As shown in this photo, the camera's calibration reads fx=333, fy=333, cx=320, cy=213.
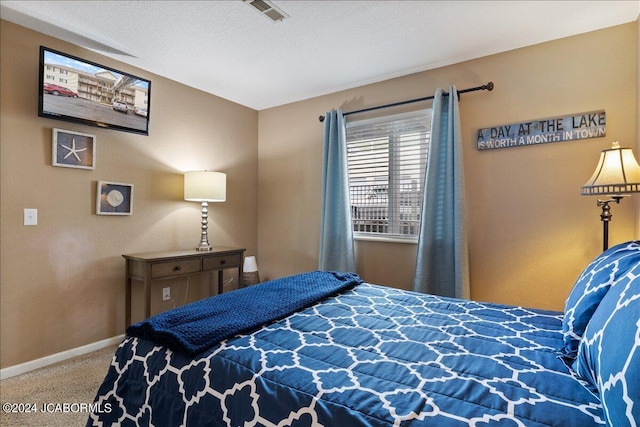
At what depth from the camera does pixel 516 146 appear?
2.64m

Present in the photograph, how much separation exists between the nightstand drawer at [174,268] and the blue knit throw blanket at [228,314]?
1233mm

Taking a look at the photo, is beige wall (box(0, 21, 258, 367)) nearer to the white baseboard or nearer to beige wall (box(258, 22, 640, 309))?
the white baseboard

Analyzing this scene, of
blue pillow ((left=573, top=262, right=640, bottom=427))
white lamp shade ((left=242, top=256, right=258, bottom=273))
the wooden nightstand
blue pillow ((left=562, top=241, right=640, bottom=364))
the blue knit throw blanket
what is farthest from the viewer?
white lamp shade ((left=242, top=256, right=258, bottom=273))

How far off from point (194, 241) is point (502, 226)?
2930 millimetres

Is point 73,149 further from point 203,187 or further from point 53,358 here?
point 53,358

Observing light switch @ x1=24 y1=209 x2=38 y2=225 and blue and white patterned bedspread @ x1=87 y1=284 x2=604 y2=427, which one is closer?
blue and white patterned bedspread @ x1=87 y1=284 x2=604 y2=427

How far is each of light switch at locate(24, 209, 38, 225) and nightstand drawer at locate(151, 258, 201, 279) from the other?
0.86 meters

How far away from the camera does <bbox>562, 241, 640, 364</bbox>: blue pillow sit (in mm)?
1115

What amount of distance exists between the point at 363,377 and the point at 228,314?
707 mm

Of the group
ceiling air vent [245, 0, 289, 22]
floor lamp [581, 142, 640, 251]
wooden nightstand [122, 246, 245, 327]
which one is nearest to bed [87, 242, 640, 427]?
floor lamp [581, 142, 640, 251]

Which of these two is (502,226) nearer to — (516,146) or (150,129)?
(516,146)

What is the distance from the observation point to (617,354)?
29.7 inches

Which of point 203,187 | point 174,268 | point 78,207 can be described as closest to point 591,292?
point 174,268

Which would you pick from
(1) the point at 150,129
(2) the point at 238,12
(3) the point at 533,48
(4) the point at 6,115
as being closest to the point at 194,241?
(1) the point at 150,129
